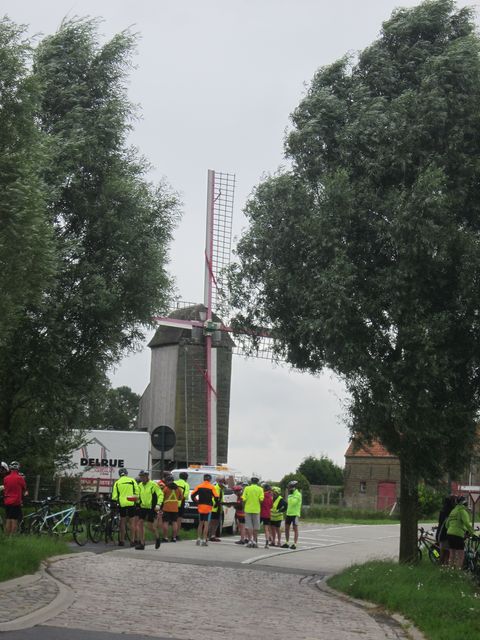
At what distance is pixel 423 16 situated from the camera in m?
21.1

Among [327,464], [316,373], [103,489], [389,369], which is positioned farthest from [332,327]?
[327,464]

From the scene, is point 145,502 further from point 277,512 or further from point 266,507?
Result: point 266,507

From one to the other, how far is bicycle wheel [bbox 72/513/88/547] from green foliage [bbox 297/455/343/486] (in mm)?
72539

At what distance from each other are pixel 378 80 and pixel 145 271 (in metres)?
7.56

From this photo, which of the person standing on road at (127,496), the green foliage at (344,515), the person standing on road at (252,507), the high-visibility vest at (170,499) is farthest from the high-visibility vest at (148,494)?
the green foliage at (344,515)

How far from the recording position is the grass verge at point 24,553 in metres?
15.5

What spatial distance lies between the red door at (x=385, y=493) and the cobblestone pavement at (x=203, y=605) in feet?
206

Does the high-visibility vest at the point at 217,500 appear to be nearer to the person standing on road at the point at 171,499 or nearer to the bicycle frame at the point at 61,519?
the person standing on road at the point at 171,499

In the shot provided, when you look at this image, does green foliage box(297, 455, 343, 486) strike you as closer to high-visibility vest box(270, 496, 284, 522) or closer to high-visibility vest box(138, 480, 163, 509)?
high-visibility vest box(270, 496, 284, 522)

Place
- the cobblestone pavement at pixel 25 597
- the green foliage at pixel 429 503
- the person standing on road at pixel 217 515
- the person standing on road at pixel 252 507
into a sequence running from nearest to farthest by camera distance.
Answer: the cobblestone pavement at pixel 25 597 → the person standing on road at pixel 252 507 → the person standing on road at pixel 217 515 → the green foliage at pixel 429 503

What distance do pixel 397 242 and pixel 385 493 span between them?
67.3 meters

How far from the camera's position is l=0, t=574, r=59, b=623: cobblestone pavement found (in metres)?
11.8

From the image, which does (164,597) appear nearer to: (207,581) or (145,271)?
(207,581)

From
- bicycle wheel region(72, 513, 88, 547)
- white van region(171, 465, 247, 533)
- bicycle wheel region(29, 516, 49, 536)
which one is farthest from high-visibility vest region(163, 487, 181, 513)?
white van region(171, 465, 247, 533)
